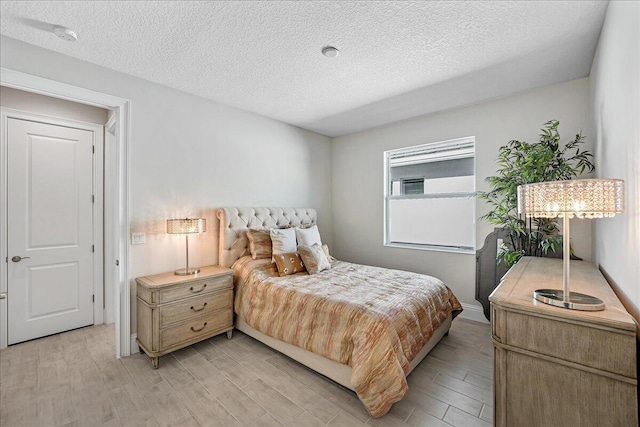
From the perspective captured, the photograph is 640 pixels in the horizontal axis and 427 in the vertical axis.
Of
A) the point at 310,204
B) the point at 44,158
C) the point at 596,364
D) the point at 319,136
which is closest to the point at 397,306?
the point at 596,364

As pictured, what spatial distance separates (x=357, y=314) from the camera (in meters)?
2.04

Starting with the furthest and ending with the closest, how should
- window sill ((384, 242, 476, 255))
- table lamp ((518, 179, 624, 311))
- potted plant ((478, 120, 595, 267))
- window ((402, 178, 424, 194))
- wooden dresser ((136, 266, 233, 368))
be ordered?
1. window ((402, 178, 424, 194))
2. window sill ((384, 242, 476, 255))
3. potted plant ((478, 120, 595, 267))
4. wooden dresser ((136, 266, 233, 368))
5. table lamp ((518, 179, 624, 311))

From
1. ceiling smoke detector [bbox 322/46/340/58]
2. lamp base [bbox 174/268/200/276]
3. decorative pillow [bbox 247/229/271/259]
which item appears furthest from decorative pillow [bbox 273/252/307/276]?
ceiling smoke detector [bbox 322/46/340/58]

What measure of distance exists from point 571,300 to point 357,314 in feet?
4.01

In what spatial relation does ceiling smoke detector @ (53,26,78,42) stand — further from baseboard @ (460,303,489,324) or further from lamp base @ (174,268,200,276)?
baseboard @ (460,303,489,324)

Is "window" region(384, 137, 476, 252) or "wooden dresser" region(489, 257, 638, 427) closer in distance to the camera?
"wooden dresser" region(489, 257, 638, 427)

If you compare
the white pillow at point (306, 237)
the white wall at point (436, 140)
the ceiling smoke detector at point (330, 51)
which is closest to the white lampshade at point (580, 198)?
the ceiling smoke detector at point (330, 51)

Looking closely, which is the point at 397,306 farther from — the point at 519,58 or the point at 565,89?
the point at 565,89

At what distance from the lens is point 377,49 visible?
2238 millimetres

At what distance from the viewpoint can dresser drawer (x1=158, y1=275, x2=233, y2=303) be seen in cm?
245

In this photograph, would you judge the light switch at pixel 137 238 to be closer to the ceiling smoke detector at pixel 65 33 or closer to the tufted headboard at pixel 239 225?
the tufted headboard at pixel 239 225

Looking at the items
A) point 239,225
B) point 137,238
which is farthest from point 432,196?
point 137,238

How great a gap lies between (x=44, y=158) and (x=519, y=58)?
4763mm

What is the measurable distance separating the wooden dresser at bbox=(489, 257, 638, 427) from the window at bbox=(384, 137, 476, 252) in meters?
2.23
